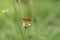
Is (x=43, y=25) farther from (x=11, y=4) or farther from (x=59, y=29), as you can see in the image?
(x=11, y=4)

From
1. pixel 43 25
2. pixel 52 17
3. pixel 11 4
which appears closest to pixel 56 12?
pixel 52 17

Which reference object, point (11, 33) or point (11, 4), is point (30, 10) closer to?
point (11, 4)

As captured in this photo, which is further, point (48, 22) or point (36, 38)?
point (48, 22)

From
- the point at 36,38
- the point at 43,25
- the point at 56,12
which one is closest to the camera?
the point at 36,38

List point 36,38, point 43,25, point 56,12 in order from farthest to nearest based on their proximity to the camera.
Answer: point 56,12 → point 43,25 → point 36,38

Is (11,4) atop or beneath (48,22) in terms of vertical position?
atop

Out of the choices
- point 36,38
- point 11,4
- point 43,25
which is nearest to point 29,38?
point 36,38
